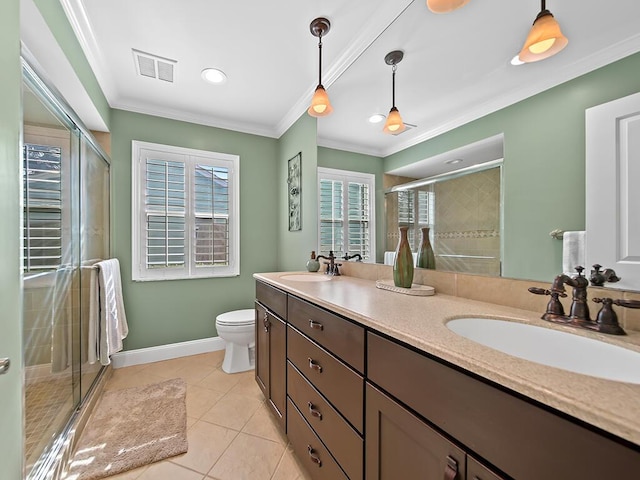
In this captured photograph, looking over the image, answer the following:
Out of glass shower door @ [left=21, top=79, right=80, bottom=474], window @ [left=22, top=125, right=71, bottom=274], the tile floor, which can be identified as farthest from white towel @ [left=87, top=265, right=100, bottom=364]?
the tile floor

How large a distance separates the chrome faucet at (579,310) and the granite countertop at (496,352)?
30 millimetres

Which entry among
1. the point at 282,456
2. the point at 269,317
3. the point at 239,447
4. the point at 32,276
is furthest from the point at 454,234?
the point at 32,276

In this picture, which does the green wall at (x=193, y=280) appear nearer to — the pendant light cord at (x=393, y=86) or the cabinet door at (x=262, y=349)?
the cabinet door at (x=262, y=349)

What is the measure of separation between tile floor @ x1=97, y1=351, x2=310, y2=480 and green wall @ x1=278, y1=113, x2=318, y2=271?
117 cm

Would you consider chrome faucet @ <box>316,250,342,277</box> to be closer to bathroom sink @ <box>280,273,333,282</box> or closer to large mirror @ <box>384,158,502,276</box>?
bathroom sink @ <box>280,273,333,282</box>

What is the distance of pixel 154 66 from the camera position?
81.3 inches

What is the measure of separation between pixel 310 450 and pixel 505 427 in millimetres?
1025

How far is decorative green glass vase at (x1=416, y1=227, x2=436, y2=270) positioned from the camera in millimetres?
1373

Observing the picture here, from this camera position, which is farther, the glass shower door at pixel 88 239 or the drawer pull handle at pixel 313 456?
the glass shower door at pixel 88 239

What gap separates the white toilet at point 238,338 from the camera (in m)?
2.35

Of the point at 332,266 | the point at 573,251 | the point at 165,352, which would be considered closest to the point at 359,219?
the point at 332,266

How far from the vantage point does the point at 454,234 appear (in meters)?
1.25

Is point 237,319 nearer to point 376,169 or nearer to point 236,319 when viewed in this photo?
point 236,319

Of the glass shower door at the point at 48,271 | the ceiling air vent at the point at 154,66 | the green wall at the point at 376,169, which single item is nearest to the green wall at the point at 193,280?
the ceiling air vent at the point at 154,66
